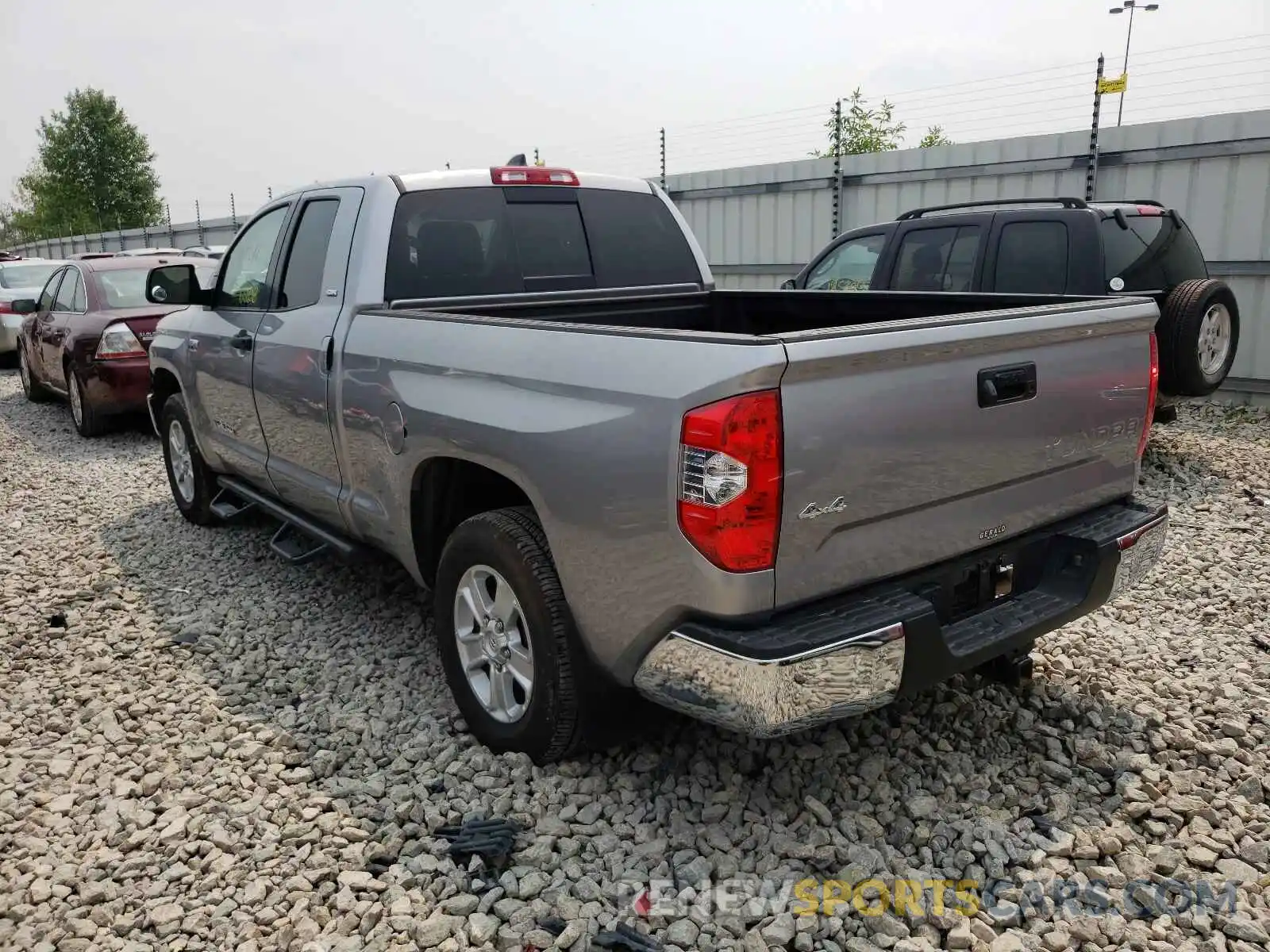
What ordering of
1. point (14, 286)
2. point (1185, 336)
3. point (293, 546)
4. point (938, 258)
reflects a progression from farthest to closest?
point (14, 286) < point (938, 258) < point (1185, 336) < point (293, 546)

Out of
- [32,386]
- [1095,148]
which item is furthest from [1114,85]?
[32,386]

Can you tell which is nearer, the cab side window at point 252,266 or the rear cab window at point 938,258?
the cab side window at point 252,266

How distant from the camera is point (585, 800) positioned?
120 inches

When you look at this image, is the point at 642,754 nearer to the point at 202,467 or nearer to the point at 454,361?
the point at 454,361

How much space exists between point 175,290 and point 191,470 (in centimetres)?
132

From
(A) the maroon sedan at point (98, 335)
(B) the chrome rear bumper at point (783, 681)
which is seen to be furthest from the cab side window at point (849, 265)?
(B) the chrome rear bumper at point (783, 681)

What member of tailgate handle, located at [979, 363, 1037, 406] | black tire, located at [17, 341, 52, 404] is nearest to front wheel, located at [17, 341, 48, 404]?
black tire, located at [17, 341, 52, 404]

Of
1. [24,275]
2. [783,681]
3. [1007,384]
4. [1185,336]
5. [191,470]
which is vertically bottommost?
[191,470]

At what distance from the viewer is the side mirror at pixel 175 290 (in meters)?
→ 5.18

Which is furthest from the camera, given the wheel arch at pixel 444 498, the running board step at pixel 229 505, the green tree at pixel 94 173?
the green tree at pixel 94 173

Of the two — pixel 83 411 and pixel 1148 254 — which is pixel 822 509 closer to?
pixel 1148 254

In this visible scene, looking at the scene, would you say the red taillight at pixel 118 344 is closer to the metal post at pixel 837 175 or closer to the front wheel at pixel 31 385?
the front wheel at pixel 31 385

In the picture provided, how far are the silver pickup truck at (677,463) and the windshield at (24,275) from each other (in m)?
12.6

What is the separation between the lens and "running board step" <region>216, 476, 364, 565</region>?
4.17 meters
